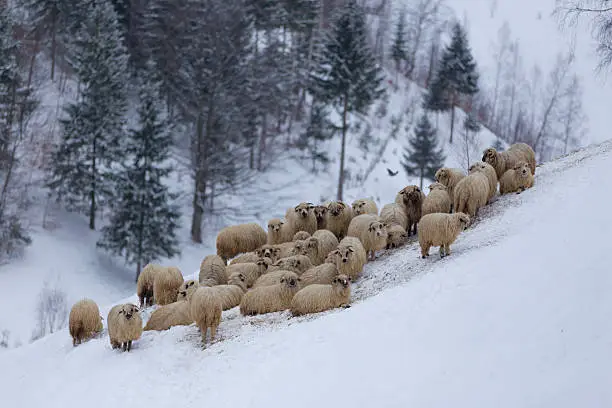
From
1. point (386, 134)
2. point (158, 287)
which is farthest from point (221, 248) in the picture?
point (386, 134)

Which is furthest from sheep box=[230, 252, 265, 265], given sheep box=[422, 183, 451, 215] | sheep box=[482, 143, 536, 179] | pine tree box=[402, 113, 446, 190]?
pine tree box=[402, 113, 446, 190]

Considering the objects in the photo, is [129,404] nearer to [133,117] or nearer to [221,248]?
[221,248]

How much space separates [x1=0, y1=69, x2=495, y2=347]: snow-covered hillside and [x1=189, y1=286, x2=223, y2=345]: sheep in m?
12.2

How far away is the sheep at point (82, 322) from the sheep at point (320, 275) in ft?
15.2

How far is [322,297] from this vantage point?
35.4ft

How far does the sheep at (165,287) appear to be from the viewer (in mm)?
13180

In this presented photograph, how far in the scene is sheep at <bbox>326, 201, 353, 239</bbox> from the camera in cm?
1445

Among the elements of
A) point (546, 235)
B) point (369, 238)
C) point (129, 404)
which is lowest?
point (129, 404)

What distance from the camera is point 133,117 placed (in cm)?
3872

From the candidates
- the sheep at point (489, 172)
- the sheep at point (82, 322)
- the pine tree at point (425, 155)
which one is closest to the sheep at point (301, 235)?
the sheep at point (489, 172)

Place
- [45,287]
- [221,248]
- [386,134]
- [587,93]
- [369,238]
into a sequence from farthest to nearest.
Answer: [587,93] → [386,134] → [45,287] → [221,248] → [369,238]

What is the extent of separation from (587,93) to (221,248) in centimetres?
6264

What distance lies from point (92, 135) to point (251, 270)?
19.8m

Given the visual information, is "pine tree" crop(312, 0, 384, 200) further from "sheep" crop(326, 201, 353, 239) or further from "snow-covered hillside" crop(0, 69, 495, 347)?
"sheep" crop(326, 201, 353, 239)
